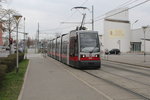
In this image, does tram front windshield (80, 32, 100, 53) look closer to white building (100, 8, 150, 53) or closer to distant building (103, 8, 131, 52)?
white building (100, 8, 150, 53)

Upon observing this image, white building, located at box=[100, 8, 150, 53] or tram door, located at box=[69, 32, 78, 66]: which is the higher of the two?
white building, located at box=[100, 8, 150, 53]

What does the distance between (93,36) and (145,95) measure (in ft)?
46.5

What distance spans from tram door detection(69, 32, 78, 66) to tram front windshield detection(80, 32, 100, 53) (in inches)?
25.2

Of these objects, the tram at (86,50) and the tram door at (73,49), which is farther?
the tram door at (73,49)

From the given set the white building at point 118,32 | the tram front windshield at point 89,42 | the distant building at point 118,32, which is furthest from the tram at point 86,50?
the distant building at point 118,32

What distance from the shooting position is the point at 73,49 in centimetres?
2612

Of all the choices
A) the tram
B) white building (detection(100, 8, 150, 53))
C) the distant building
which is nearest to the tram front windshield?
the tram

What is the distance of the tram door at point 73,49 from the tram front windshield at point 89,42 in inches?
25.2

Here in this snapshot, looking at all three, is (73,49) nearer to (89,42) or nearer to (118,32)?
(89,42)

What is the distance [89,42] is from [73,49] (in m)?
1.88

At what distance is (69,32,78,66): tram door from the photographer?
994 inches

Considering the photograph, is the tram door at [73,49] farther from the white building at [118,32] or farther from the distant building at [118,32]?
the distant building at [118,32]

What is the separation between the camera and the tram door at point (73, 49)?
994 inches

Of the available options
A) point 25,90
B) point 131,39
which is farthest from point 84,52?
point 131,39
